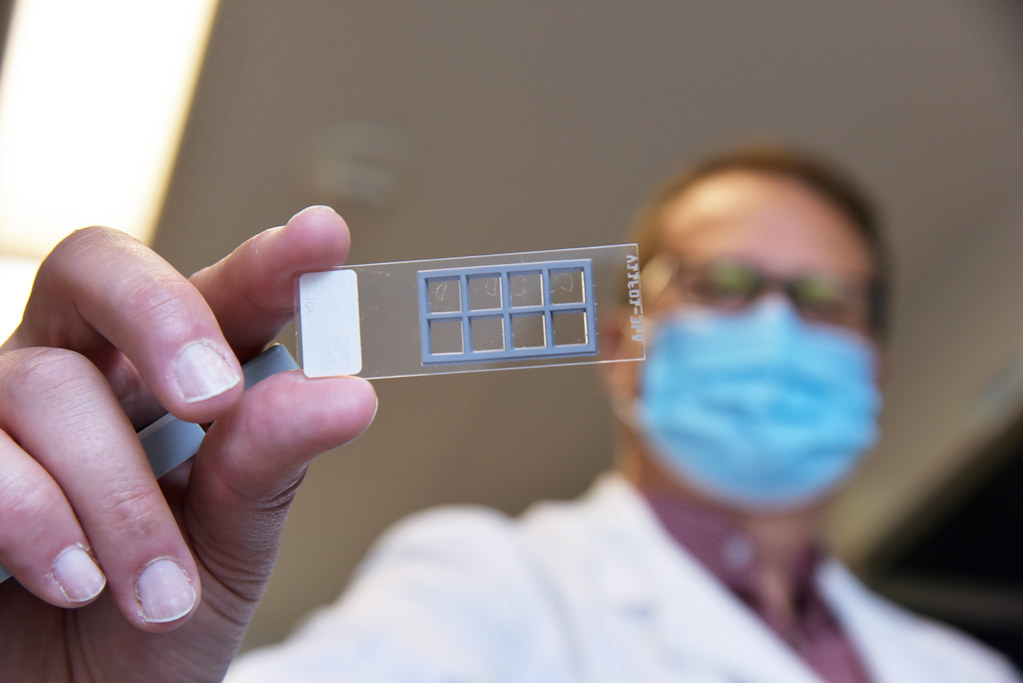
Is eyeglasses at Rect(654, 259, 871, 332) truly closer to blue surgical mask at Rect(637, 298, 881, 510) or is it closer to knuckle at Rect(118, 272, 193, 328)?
blue surgical mask at Rect(637, 298, 881, 510)

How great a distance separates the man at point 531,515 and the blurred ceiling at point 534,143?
0.05 meters

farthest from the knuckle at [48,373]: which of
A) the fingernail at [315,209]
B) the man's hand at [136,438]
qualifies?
the fingernail at [315,209]

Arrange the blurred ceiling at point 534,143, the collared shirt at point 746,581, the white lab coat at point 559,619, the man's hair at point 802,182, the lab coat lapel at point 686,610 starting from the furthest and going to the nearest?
1. the man's hair at point 802,182
2. the collared shirt at point 746,581
3. the lab coat lapel at point 686,610
4. the white lab coat at point 559,619
5. the blurred ceiling at point 534,143

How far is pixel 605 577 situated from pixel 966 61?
4.13 ft

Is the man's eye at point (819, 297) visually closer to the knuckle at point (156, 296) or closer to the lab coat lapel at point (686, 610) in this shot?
the lab coat lapel at point (686, 610)

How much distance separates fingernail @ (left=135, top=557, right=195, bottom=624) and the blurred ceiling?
98 millimetres

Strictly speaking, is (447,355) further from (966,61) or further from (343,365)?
(966,61)

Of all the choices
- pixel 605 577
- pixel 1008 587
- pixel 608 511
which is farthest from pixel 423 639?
pixel 1008 587

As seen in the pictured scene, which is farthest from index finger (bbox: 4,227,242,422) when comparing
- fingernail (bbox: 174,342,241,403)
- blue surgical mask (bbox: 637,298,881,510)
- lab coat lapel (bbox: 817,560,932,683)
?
lab coat lapel (bbox: 817,560,932,683)

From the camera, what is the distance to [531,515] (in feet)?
3.95

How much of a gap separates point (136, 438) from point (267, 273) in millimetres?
94

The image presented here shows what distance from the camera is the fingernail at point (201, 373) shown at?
0.30m

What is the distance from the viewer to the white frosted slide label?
1.09 ft

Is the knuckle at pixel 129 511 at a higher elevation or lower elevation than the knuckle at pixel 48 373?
lower
